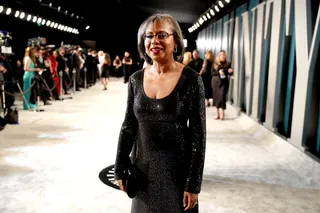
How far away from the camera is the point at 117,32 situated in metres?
26.9

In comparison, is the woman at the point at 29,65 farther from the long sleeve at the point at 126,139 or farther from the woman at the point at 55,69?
the long sleeve at the point at 126,139

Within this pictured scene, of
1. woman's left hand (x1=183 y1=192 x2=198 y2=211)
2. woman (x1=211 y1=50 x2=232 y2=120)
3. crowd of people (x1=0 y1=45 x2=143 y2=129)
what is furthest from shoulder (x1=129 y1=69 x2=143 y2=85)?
woman (x1=211 y1=50 x2=232 y2=120)

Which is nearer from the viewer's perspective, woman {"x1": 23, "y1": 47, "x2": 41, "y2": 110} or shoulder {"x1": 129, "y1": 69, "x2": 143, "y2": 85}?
shoulder {"x1": 129, "y1": 69, "x2": 143, "y2": 85}

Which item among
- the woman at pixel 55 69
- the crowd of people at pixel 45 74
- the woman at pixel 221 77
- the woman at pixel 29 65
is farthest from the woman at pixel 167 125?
the woman at pixel 55 69

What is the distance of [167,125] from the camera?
174 cm

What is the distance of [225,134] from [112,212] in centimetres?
405

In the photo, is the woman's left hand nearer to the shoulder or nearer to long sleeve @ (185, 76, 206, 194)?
long sleeve @ (185, 76, 206, 194)

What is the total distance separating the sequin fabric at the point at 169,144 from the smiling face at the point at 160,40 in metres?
0.13

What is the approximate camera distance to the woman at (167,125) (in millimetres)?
1727

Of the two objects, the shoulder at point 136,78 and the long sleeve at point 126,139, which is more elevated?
the shoulder at point 136,78

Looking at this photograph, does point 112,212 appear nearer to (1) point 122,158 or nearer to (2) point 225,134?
(1) point 122,158

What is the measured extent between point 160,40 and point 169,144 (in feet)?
1.64

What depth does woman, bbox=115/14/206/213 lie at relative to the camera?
1727mm

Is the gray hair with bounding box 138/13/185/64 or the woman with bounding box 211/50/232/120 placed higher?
the gray hair with bounding box 138/13/185/64
